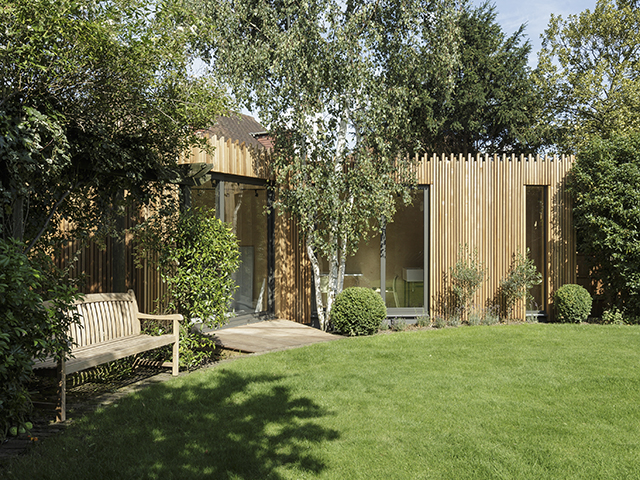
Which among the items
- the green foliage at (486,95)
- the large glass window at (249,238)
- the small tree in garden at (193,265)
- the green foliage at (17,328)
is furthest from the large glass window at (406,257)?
the green foliage at (486,95)

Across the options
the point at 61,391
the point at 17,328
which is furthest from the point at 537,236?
the point at 17,328

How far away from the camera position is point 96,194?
4.59m

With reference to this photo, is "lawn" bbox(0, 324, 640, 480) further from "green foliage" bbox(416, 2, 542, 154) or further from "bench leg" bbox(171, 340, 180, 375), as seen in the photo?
"green foliage" bbox(416, 2, 542, 154)

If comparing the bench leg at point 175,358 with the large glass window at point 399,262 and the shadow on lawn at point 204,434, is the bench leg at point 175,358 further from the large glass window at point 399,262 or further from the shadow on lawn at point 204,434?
the large glass window at point 399,262

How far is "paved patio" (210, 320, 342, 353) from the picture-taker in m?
6.53

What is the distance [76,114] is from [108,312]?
2.07m

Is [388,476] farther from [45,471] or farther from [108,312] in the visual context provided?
[108,312]

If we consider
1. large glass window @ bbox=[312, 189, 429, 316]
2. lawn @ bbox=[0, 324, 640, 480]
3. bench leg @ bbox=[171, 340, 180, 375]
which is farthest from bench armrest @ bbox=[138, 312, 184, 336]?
large glass window @ bbox=[312, 189, 429, 316]

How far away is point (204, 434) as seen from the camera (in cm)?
359

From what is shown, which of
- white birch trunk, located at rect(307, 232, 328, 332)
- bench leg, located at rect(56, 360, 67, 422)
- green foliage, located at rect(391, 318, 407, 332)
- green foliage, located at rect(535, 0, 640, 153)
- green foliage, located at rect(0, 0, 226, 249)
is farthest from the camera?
green foliage, located at rect(535, 0, 640, 153)

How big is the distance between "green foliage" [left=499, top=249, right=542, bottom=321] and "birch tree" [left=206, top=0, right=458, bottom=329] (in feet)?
8.05

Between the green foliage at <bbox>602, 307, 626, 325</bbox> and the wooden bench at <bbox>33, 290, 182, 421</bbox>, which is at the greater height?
the wooden bench at <bbox>33, 290, 182, 421</bbox>

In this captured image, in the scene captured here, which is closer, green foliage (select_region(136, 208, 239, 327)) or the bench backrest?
the bench backrest

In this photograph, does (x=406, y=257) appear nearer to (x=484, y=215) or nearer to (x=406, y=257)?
(x=406, y=257)
